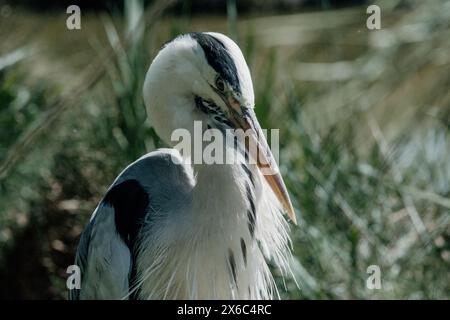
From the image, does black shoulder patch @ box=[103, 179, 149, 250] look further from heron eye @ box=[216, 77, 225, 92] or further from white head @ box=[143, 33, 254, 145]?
heron eye @ box=[216, 77, 225, 92]

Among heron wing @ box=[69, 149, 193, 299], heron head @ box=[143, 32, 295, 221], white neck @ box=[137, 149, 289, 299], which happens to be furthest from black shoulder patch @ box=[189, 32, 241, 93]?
heron wing @ box=[69, 149, 193, 299]

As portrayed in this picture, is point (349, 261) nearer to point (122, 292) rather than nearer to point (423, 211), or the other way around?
point (423, 211)

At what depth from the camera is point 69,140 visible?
14.2 feet

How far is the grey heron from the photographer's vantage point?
264 centimetres

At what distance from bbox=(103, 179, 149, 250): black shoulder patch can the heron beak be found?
48 centimetres

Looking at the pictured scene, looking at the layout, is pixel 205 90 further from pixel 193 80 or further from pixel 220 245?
pixel 220 245

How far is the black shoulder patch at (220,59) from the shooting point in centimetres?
257

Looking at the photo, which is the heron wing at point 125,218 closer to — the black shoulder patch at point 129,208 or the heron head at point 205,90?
the black shoulder patch at point 129,208

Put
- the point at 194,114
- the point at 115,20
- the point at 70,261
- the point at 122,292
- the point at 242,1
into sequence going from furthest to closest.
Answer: the point at 242,1 < the point at 115,20 < the point at 70,261 < the point at 122,292 < the point at 194,114

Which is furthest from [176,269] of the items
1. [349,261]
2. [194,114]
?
[349,261]

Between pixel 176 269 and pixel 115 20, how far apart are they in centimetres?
264
